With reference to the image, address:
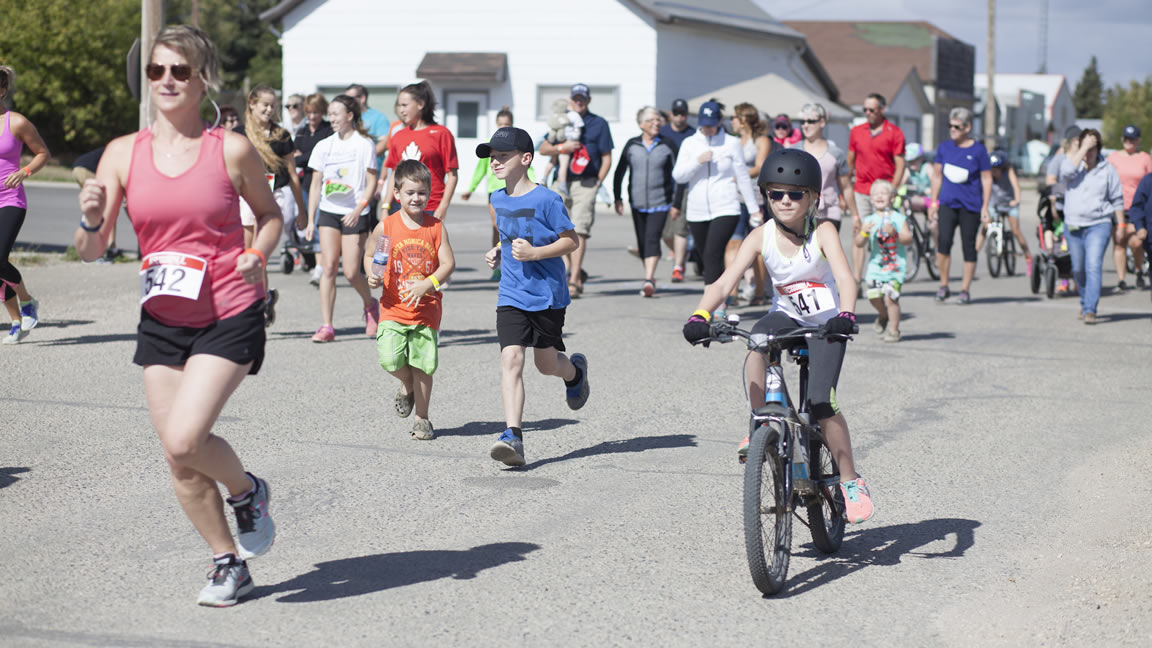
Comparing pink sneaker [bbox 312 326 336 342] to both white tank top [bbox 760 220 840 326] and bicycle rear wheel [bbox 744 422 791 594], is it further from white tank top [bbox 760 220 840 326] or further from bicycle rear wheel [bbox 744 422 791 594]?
bicycle rear wheel [bbox 744 422 791 594]

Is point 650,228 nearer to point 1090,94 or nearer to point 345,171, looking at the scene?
point 345,171

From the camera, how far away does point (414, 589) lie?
5316 mm

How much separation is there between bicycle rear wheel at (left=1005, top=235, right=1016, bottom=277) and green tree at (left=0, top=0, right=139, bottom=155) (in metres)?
35.3

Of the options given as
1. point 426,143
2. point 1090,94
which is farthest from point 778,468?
point 1090,94

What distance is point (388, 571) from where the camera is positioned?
5547mm

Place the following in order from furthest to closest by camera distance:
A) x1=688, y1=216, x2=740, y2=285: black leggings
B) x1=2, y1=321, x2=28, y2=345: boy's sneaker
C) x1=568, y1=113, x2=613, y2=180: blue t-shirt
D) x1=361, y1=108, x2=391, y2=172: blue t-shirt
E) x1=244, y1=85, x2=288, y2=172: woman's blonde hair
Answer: x1=361, y1=108, x2=391, y2=172: blue t-shirt → x1=568, y1=113, x2=613, y2=180: blue t-shirt → x1=688, y1=216, x2=740, y2=285: black leggings → x1=244, y1=85, x2=288, y2=172: woman's blonde hair → x1=2, y1=321, x2=28, y2=345: boy's sneaker

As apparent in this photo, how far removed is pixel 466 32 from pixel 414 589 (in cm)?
3559

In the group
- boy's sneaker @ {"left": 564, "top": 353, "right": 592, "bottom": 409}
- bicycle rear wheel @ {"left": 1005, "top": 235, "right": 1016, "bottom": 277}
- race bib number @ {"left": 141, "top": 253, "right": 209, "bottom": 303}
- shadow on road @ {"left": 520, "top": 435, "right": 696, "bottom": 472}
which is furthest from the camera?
bicycle rear wheel @ {"left": 1005, "top": 235, "right": 1016, "bottom": 277}

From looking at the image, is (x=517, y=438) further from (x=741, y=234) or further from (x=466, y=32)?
(x=466, y=32)

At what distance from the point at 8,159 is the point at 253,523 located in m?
6.41

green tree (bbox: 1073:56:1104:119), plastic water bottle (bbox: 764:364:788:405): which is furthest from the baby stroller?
green tree (bbox: 1073:56:1104:119)

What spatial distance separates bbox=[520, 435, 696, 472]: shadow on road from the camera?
7781 millimetres

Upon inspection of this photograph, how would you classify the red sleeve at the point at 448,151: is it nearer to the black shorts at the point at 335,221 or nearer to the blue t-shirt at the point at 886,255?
A: the black shorts at the point at 335,221

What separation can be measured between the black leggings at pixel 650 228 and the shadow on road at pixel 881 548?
29.1 feet
